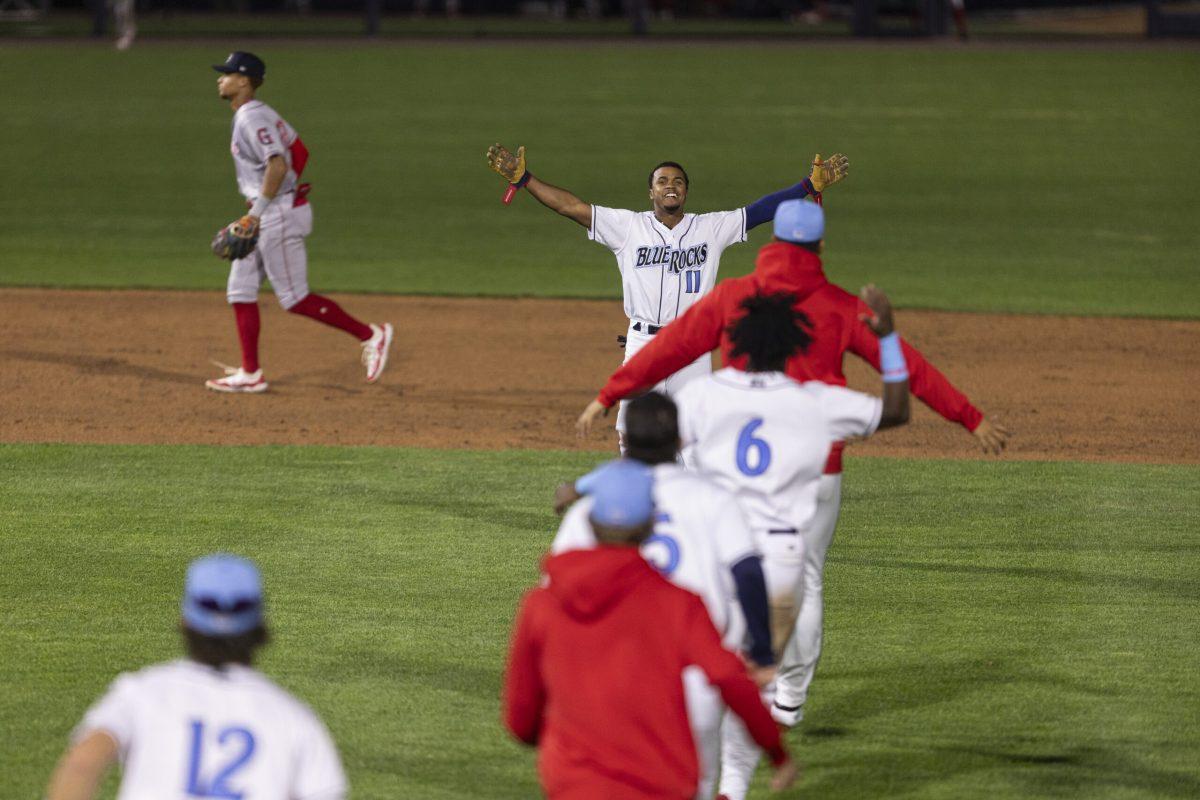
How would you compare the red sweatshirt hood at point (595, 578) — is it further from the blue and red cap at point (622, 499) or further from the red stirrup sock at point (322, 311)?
the red stirrup sock at point (322, 311)

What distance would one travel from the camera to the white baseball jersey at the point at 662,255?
8.91m

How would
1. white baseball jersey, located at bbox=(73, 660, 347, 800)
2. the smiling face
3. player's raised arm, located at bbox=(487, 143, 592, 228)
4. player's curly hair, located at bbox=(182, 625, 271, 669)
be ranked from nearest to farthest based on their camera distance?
1. white baseball jersey, located at bbox=(73, 660, 347, 800)
2. player's curly hair, located at bbox=(182, 625, 271, 669)
3. the smiling face
4. player's raised arm, located at bbox=(487, 143, 592, 228)

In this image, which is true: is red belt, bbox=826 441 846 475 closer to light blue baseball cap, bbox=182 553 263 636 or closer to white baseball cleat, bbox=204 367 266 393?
light blue baseball cap, bbox=182 553 263 636

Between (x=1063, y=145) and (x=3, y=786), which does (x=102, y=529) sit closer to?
(x=3, y=786)

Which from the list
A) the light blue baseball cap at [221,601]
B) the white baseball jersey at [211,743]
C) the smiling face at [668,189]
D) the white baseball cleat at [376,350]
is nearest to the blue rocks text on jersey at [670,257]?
the smiling face at [668,189]

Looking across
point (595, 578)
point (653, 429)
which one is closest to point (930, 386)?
point (653, 429)

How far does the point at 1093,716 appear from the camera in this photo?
6.88 metres

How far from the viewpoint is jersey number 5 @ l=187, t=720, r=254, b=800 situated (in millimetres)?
3809

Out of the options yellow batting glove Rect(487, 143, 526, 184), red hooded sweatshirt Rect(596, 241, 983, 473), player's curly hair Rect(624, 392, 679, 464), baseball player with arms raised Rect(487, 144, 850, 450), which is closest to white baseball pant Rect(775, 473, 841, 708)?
red hooded sweatshirt Rect(596, 241, 983, 473)

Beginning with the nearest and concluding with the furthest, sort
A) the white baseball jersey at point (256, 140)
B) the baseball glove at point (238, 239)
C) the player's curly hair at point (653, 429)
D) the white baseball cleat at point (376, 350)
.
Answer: the player's curly hair at point (653, 429) → the baseball glove at point (238, 239) → the white baseball jersey at point (256, 140) → the white baseball cleat at point (376, 350)

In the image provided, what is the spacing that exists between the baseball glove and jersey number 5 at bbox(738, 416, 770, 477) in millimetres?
6961

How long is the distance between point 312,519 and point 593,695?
5609 millimetres

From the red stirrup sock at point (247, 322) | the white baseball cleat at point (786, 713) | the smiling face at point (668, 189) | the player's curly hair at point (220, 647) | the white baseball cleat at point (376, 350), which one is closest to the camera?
the player's curly hair at point (220, 647)

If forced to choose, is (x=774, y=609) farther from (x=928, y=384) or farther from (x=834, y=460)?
(x=928, y=384)
